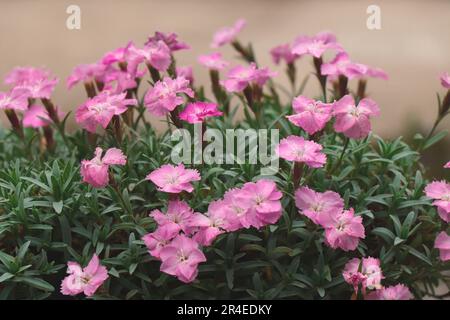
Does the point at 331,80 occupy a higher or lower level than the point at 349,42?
higher

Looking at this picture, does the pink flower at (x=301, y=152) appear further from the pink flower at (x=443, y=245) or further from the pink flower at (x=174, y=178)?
the pink flower at (x=443, y=245)

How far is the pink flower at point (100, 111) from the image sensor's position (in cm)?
135

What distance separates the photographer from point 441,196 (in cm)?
133

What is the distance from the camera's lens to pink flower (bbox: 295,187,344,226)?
1.26 meters

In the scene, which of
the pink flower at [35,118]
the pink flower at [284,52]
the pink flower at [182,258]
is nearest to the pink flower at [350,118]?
the pink flower at [182,258]

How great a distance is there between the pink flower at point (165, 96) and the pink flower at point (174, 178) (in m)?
0.11

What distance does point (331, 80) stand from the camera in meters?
1.84

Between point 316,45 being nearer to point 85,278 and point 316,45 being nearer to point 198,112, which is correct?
point 198,112

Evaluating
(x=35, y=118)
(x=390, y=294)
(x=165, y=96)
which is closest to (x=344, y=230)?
(x=390, y=294)

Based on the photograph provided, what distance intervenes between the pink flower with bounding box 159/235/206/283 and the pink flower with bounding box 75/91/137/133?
0.90 feet
